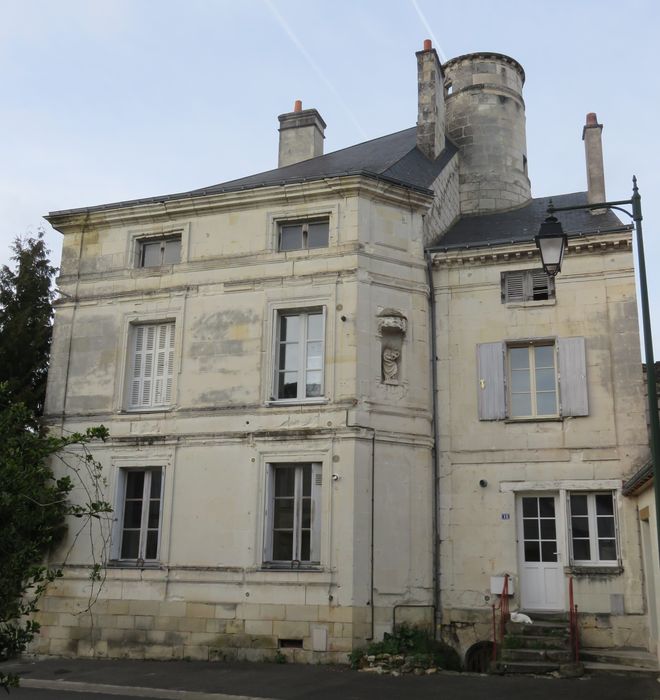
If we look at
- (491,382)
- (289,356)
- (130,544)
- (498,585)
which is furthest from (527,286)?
(130,544)

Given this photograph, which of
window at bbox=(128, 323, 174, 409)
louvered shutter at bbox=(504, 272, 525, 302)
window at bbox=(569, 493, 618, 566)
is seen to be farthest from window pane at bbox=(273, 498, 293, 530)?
louvered shutter at bbox=(504, 272, 525, 302)

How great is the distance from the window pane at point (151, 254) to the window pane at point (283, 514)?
16.7 feet

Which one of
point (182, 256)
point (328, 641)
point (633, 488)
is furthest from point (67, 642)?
point (633, 488)

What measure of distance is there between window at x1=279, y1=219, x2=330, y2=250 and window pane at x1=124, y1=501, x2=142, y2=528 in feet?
16.7

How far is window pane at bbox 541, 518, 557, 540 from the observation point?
1285 cm

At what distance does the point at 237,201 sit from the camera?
14469 millimetres

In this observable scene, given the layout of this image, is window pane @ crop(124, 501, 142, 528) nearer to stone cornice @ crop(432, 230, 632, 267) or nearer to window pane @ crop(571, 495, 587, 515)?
stone cornice @ crop(432, 230, 632, 267)

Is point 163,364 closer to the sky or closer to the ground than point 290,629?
closer to the sky

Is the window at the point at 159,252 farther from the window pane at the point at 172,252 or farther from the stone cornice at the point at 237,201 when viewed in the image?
the stone cornice at the point at 237,201

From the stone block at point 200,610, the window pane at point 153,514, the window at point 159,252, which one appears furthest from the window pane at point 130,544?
the window at point 159,252

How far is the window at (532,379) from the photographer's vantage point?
42.9ft

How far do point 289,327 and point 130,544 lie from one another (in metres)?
4.56

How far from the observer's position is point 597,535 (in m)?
12.6

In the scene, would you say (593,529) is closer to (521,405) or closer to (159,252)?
(521,405)
